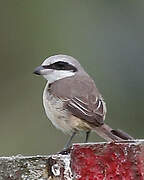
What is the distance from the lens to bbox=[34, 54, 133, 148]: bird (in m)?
5.60

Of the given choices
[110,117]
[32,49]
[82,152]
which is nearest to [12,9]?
[32,49]

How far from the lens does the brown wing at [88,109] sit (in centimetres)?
552

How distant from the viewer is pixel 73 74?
643 cm

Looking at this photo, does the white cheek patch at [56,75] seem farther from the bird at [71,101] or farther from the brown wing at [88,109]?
the brown wing at [88,109]

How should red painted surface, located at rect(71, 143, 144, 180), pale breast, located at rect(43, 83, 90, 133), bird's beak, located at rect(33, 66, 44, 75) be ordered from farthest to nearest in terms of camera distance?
bird's beak, located at rect(33, 66, 44, 75) → pale breast, located at rect(43, 83, 90, 133) → red painted surface, located at rect(71, 143, 144, 180)

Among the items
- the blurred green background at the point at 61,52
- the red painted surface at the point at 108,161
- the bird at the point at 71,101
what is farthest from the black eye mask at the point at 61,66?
the red painted surface at the point at 108,161

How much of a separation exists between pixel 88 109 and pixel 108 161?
2.71 meters

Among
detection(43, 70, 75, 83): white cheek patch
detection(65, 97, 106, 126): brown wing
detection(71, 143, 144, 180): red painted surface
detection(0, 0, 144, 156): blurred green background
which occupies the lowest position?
detection(0, 0, 144, 156): blurred green background

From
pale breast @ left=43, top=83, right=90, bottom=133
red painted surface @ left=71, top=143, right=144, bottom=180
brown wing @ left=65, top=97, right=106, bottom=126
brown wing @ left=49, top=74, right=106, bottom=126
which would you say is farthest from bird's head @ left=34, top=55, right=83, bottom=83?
red painted surface @ left=71, top=143, right=144, bottom=180

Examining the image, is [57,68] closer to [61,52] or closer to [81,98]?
[81,98]

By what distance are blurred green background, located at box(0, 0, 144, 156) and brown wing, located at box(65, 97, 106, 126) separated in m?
3.56

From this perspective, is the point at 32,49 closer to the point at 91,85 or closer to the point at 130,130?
the point at 130,130

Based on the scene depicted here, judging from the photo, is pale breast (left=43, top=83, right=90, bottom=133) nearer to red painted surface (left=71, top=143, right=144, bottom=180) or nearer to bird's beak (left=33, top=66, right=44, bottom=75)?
bird's beak (left=33, top=66, right=44, bottom=75)

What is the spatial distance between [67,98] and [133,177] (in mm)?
2959
